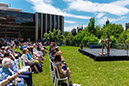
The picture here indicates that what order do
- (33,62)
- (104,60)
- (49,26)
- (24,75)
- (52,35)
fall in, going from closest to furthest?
(24,75) → (33,62) → (104,60) → (52,35) → (49,26)

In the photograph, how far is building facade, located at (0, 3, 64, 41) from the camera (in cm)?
5031

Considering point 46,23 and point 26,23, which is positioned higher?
point 46,23

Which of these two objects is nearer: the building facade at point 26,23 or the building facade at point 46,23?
the building facade at point 26,23

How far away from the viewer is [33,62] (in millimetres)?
5734

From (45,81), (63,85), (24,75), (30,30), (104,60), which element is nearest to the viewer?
(24,75)

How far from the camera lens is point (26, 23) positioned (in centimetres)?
5388

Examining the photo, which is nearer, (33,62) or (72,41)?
(33,62)

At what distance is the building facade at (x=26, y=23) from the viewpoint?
Answer: 50.3m

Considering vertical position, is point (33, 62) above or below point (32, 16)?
below

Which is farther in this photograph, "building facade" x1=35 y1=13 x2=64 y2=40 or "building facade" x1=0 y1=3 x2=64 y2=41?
"building facade" x1=35 y1=13 x2=64 y2=40

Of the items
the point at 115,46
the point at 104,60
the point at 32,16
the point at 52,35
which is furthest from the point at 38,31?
the point at 104,60

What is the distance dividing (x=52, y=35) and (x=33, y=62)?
38635 mm

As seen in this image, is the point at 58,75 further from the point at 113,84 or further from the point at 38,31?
the point at 38,31

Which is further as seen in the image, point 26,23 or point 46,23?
point 46,23
